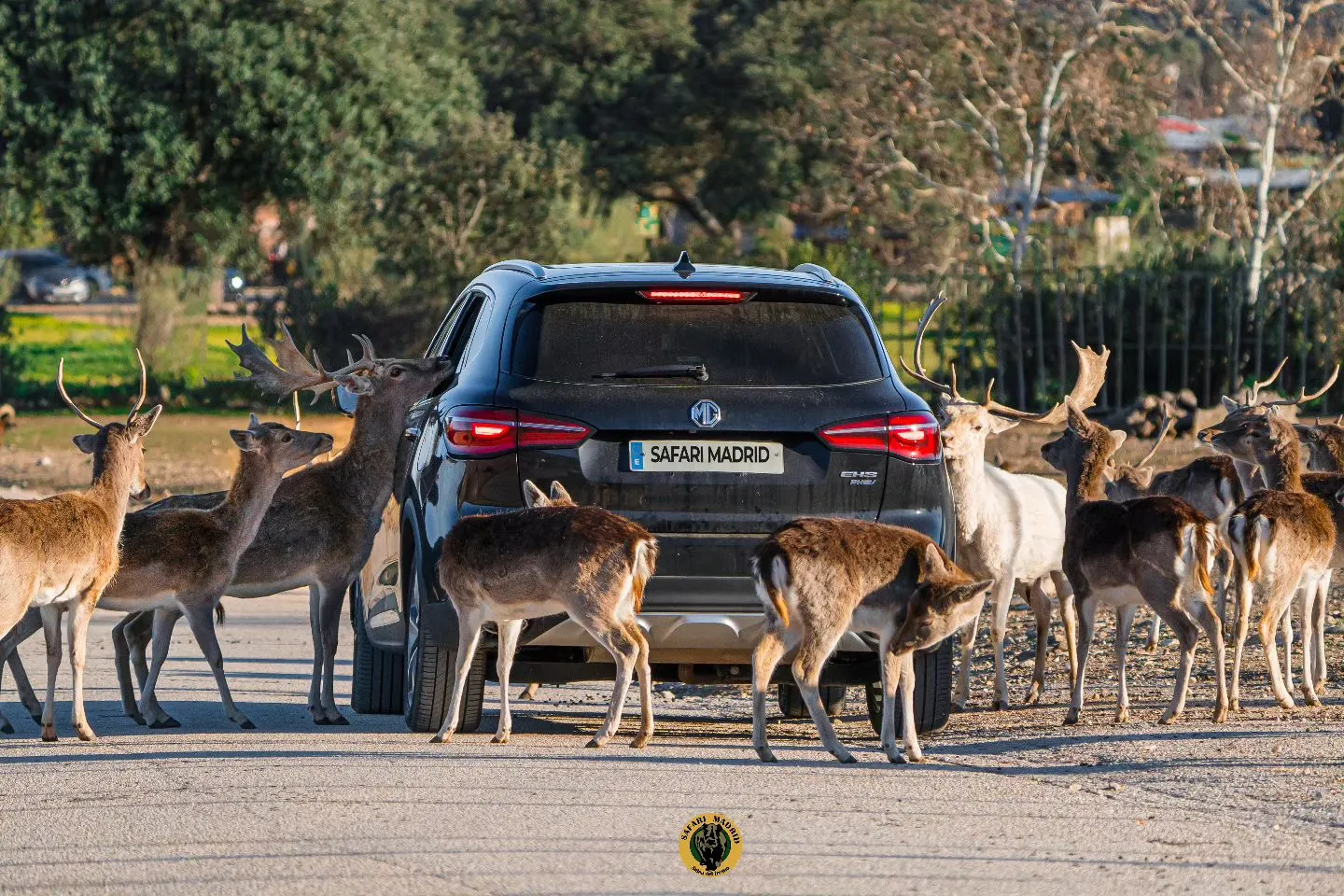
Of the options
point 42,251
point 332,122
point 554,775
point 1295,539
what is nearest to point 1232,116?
point 332,122

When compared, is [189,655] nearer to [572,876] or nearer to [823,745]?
[823,745]

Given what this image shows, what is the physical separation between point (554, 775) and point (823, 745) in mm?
1707

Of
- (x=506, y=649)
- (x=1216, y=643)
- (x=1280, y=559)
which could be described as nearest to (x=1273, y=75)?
(x=1280, y=559)

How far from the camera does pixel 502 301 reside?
33.5ft

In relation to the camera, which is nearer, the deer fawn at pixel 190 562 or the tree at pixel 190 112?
the deer fawn at pixel 190 562

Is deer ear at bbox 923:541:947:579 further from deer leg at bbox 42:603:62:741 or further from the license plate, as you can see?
deer leg at bbox 42:603:62:741

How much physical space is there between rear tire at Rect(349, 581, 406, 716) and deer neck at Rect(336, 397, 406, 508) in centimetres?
70

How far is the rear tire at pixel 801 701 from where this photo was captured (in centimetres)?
1170

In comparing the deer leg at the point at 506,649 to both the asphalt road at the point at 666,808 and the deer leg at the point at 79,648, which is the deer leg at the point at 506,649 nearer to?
the asphalt road at the point at 666,808

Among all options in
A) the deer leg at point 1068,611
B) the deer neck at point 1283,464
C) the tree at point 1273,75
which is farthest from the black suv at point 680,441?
the tree at point 1273,75

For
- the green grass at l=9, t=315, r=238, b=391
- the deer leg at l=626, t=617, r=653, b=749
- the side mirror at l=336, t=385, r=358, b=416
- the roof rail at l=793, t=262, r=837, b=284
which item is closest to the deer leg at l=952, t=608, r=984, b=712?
the roof rail at l=793, t=262, r=837, b=284

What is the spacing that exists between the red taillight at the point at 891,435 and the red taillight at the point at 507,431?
1075 mm

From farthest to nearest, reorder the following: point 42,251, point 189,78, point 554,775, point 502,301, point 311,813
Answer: point 42,251, point 189,78, point 502,301, point 554,775, point 311,813

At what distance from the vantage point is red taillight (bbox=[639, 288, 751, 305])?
9930 millimetres
